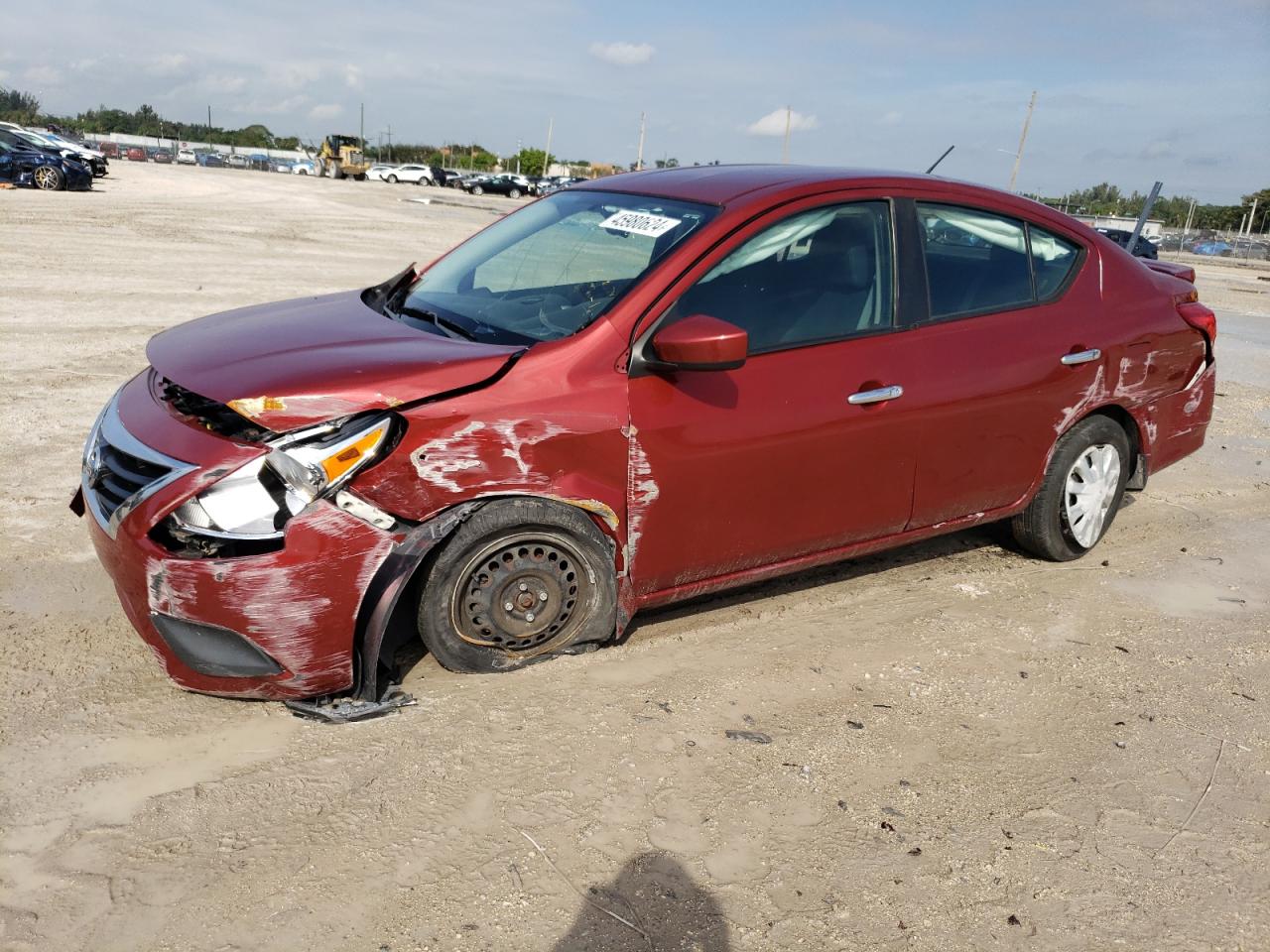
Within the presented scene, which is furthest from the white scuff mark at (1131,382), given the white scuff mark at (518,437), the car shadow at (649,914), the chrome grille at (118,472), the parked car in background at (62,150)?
the parked car in background at (62,150)

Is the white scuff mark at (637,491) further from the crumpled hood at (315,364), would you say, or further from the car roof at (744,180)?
the car roof at (744,180)

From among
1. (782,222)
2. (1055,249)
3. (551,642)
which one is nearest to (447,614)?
(551,642)

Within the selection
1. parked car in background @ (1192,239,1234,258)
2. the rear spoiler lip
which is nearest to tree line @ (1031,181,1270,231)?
parked car in background @ (1192,239,1234,258)

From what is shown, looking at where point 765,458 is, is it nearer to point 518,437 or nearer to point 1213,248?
point 518,437

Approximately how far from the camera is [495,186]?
2277 inches

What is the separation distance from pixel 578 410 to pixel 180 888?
67.6 inches

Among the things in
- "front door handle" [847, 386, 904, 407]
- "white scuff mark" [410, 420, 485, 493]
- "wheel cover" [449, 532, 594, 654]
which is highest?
"front door handle" [847, 386, 904, 407]

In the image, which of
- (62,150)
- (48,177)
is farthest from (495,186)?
(48,177)

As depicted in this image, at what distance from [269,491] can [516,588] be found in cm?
86

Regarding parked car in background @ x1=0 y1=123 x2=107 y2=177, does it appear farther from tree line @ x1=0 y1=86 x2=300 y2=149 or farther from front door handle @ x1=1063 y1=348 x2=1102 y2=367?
tree line @ x1=0 y1=86 x2=300 y2=149

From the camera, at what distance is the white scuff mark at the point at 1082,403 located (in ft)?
14.7

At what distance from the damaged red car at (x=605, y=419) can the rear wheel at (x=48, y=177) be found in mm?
24553

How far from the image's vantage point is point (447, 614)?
130 inches

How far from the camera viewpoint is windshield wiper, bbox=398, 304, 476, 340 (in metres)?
3.60
